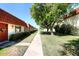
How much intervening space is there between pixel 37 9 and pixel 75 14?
8.41 feet

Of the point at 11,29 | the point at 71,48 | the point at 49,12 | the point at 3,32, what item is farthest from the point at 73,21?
the point at 3,32

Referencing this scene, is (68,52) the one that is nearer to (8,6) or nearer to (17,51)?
(17,51)

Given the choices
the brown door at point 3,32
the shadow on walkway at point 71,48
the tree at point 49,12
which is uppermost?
the tree at point 49,12

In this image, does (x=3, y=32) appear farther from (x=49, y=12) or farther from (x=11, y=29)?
(x=49, y=12)

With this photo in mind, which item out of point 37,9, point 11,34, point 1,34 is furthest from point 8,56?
point 37,9

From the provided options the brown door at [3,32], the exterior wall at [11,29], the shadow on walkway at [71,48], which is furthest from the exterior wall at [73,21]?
the brown door at [3,32]

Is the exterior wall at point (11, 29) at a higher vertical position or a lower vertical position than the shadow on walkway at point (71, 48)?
higher

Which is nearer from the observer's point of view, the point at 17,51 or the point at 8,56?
the point at 8,56

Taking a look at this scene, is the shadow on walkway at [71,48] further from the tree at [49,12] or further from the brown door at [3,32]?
the brown door at [3,32]

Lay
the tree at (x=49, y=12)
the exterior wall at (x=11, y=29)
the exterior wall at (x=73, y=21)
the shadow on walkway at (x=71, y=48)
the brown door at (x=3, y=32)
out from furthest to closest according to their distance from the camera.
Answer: the tree at (x=49, y=12) → the exterior wall at (x=73, y=21) → the exterior wall at (x=11, y=29) → the brown door at (x=3, y=32) → the shadow on walkway at (x=71, y=48)

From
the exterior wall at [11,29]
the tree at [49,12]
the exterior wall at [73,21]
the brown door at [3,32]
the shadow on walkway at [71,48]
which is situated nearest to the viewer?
the shadow on walkway at [71,48]

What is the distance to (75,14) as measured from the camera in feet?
31.8

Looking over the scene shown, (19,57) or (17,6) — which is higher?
(17,6)

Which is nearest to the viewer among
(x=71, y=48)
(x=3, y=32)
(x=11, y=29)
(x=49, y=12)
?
(x=71, y=48)
